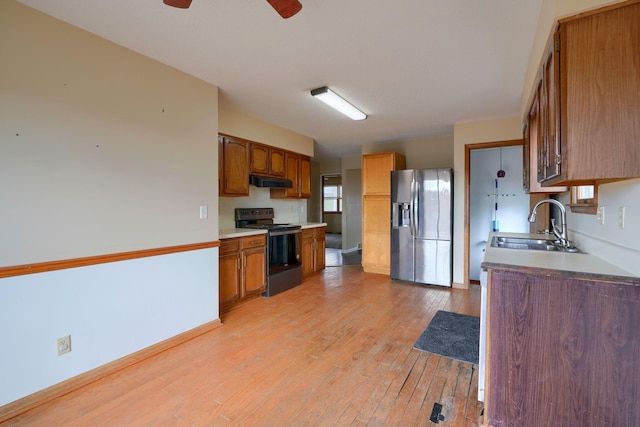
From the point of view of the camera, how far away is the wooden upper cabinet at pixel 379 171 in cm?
513

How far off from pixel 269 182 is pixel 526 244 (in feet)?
10.7

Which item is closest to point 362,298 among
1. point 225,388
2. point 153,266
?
point 225,388

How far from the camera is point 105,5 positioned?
71.2 inches

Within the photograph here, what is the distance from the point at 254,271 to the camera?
12.5ft

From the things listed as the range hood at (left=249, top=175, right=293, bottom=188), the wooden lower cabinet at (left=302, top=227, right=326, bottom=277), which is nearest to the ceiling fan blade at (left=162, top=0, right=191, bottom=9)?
the range hood at (left=249, top=175, right=293, bottom=188)

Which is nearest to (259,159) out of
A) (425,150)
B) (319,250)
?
(319,250)

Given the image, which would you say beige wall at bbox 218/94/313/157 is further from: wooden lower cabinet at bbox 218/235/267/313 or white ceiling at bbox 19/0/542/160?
wooden lower cabinet at bbox 218/235/267/313

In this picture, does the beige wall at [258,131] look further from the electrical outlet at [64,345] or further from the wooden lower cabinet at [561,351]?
the wooden lower cabinet at [561,351]

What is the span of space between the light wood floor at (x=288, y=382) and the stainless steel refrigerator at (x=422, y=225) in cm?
142

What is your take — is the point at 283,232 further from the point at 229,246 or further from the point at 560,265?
the point at 560,265

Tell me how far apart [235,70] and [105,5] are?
40.9 inches

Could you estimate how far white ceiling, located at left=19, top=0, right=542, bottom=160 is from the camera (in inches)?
73.0

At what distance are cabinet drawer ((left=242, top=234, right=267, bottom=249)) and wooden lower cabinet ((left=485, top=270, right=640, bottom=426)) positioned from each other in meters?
2.83

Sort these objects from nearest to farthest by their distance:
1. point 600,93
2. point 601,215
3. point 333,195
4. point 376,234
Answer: point 600,93 → point 601,215 → point 376,234 → point 333,195
